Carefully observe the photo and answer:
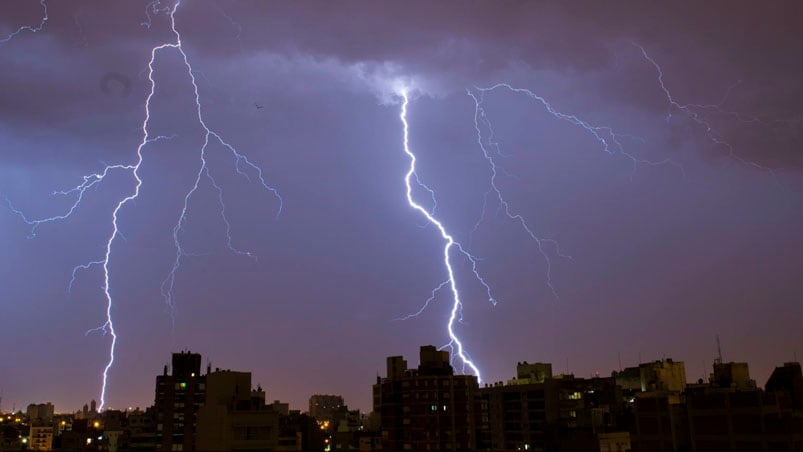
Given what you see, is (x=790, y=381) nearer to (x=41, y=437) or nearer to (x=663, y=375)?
(x=663, y=375)

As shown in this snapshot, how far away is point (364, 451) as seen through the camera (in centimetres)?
6719

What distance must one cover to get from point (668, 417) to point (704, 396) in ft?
7.37

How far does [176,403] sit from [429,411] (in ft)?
82.0

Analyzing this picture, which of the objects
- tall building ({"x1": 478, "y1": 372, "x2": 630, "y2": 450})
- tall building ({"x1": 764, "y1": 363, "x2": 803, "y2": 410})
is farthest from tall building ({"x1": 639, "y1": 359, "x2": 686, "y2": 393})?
tall building ({"x1": 764, "y1": 363, "x2": 803, "y2": 410})

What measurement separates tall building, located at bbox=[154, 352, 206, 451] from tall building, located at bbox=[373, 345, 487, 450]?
18.2m

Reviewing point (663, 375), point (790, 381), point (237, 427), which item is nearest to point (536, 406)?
point (663, 375)

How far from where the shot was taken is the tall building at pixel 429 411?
5712cm

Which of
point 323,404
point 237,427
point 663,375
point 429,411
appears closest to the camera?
point 237,427

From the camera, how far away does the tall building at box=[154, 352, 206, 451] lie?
223 feet

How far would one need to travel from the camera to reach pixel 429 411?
190ft

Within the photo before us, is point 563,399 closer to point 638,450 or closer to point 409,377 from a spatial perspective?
point 409,377

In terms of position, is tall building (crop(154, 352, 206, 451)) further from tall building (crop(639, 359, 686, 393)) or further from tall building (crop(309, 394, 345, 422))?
tall building (crop(309, 394, 345, 422))

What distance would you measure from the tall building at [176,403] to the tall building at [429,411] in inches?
716

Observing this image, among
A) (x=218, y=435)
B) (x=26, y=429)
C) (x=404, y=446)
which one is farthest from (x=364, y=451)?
(x=26, y=429)
